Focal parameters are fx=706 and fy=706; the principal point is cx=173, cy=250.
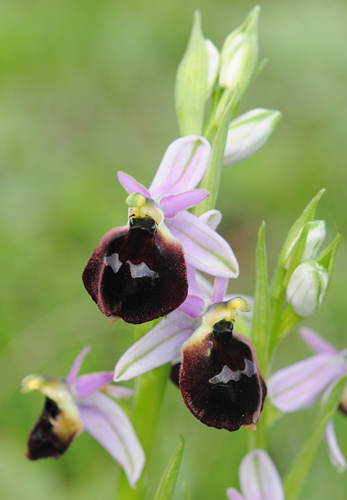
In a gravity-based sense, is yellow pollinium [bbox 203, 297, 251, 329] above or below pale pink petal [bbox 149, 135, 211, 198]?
below

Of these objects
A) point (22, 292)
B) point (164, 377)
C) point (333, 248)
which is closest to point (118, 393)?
point (164, 377)

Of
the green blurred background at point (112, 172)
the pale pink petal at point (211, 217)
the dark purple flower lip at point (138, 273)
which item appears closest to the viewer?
the dark purple flower lip at point (138, 273)

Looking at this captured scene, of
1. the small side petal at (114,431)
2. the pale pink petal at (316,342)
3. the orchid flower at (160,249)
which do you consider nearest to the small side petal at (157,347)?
the orchid flower at (160,249)

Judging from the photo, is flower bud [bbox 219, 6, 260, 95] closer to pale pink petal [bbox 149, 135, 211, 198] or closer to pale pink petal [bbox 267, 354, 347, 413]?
pale pink petal [bbox 149, 135, 211, 198]

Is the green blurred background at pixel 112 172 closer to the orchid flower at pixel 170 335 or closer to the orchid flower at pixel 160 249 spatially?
the orchid flower at pixel 170 335

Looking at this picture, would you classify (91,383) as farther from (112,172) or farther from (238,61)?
(112,172)

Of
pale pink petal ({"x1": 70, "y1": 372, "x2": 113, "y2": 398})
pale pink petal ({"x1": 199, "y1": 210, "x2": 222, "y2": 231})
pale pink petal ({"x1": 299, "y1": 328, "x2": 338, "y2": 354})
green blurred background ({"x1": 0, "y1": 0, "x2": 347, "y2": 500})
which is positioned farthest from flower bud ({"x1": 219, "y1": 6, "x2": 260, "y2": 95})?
green blurred background ({"x1": 0, "y1": 0, "x2": 347, "y2": 500})
